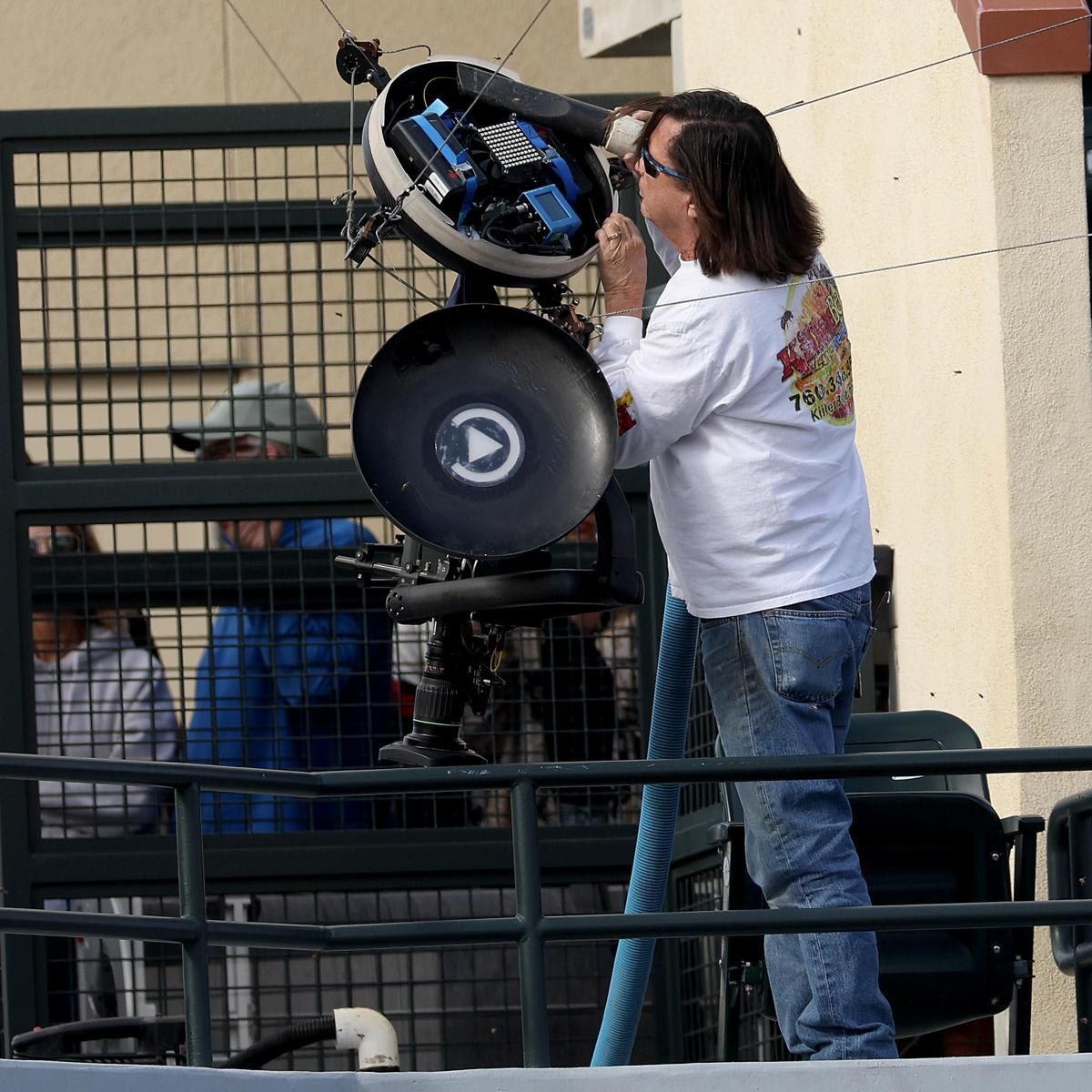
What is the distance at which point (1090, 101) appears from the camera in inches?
199

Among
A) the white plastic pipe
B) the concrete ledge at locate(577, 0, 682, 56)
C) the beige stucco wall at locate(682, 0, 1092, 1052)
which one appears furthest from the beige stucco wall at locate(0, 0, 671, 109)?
the white plastic pipe

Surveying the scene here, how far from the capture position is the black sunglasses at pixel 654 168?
3.54m

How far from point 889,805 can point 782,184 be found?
1.23m

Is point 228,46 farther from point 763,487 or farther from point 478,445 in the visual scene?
point 763,487

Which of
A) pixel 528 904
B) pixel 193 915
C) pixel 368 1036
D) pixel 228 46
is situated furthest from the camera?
pixel 228 46

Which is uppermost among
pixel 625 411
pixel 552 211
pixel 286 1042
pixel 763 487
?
pixel 552 211

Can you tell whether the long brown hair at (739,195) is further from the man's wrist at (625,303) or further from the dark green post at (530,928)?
the dark green post at (530,928)

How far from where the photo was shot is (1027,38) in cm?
476

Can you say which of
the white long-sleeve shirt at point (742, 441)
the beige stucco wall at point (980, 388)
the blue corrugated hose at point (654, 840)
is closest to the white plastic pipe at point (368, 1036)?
the blue corrugated hose at point (654, 840)

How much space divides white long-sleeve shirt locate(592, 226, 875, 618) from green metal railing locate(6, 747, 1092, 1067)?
0.35m

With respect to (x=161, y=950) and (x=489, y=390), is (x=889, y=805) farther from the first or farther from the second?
(x=161, y=950)

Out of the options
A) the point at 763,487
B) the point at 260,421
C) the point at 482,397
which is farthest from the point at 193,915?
the point at 260,421


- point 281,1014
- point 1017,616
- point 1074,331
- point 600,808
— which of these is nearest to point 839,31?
point 1074,331

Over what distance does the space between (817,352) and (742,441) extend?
22cm
